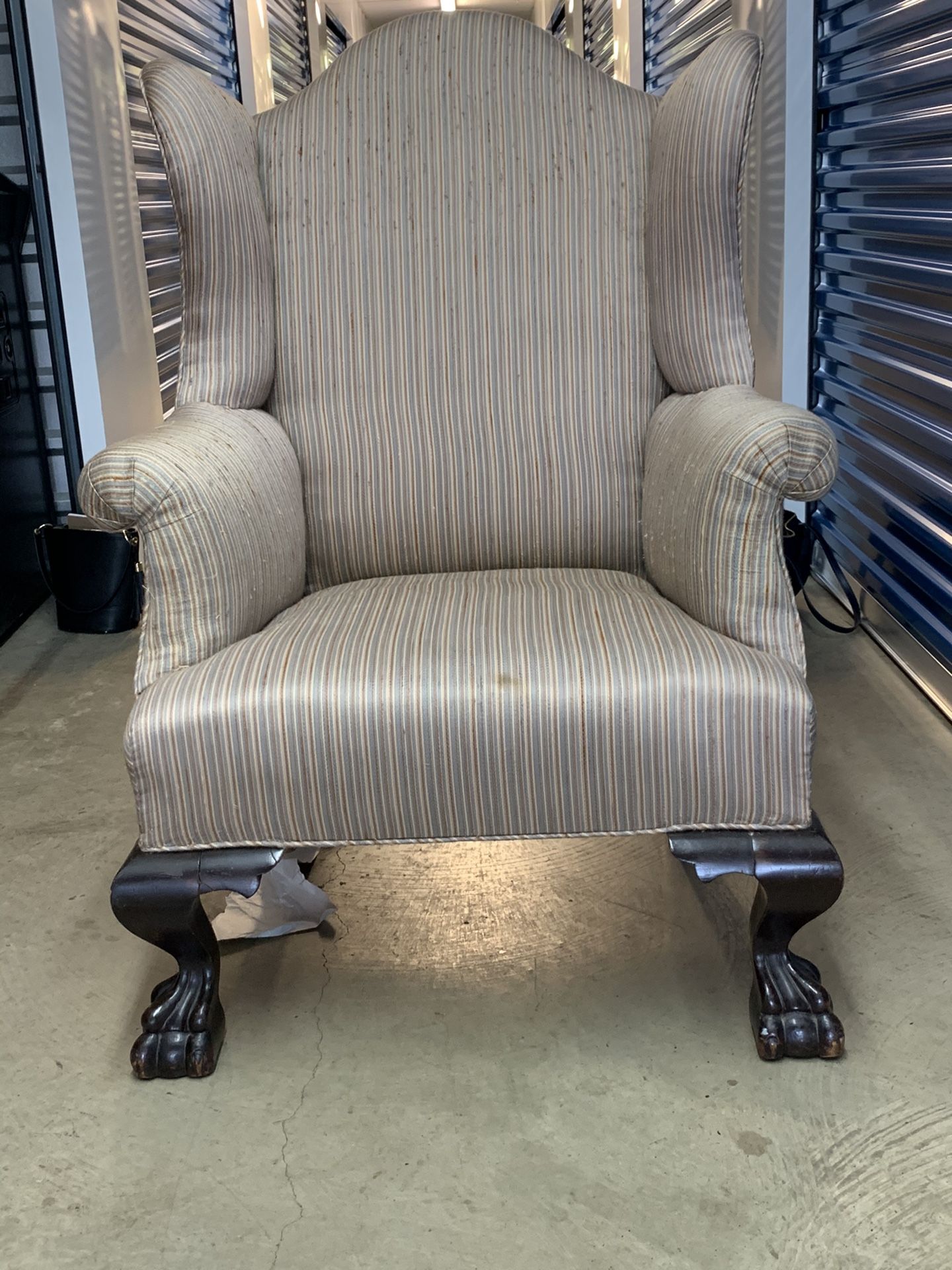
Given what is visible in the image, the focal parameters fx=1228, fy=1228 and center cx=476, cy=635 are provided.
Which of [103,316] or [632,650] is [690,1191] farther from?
[103,316]

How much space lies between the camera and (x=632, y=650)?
3.79 ft

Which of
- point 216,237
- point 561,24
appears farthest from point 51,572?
point 561,24

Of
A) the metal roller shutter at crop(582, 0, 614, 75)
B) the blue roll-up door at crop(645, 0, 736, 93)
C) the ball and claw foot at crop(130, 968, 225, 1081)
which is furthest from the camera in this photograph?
the metal roller shutter at crop(582, 0, 614, 75)

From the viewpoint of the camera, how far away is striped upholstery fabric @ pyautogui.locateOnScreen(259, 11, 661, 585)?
1619mm

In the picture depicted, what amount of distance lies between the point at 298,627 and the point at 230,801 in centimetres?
21

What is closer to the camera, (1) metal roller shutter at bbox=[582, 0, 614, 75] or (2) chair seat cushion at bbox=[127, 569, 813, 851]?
(2) chair seat cushion at bbox=[127, 569, 813, 851]

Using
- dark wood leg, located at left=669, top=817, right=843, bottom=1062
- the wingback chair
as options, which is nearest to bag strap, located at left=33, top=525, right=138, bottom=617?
the wingback chair

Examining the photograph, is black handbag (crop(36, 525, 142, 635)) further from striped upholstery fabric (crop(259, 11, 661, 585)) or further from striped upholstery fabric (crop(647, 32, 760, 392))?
striped upholstery fabric (crop(647, 32, 760, 392))

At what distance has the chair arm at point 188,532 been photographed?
1.20 meters

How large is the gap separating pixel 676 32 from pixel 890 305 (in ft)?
6.60

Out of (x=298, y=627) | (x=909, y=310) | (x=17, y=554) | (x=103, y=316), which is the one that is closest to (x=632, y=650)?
(x=298, y=627)

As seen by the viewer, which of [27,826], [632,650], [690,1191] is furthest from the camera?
[27,826]

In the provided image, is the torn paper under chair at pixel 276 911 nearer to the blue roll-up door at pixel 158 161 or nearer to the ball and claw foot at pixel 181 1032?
the ball and claw foot at pixel 181 1032

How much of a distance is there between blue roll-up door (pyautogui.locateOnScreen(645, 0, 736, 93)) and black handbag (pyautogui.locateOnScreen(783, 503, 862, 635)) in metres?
1.36
